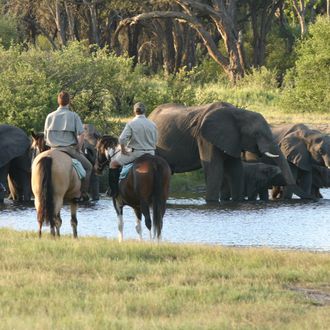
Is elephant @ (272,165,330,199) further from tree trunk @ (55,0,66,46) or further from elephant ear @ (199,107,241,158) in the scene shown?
tree trunk @ (55,0,66,46)

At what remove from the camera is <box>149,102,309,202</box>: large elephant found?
84.8 feet

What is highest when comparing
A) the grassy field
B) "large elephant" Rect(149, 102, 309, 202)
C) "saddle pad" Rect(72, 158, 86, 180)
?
"saddle pad" Rect(72, 158, 86, 180)

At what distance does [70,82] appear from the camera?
30.5 meters

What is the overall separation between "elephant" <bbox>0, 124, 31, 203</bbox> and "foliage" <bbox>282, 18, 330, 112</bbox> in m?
14.2

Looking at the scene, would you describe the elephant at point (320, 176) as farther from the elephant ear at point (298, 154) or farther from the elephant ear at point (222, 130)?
the elephant ear at point (222, 130)

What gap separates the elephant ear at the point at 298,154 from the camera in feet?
89.6

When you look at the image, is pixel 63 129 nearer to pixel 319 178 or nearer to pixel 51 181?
pixel 51 181

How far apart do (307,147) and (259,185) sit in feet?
6.80

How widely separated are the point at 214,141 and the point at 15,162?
162 inches

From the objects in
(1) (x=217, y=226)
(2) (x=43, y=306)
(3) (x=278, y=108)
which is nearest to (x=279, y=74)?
(3) (x=278, y=108)

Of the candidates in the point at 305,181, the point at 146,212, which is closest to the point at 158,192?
the point at 146,212

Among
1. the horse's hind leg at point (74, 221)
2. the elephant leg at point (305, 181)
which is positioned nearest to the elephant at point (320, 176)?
the elephant leg at point (305, 181)

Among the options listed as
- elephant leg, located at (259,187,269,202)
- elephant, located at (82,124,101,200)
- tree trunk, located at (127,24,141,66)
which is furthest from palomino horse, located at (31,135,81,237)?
tree trunk, located at (127,24,141,66)

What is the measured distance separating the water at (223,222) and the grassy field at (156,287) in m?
4.44
